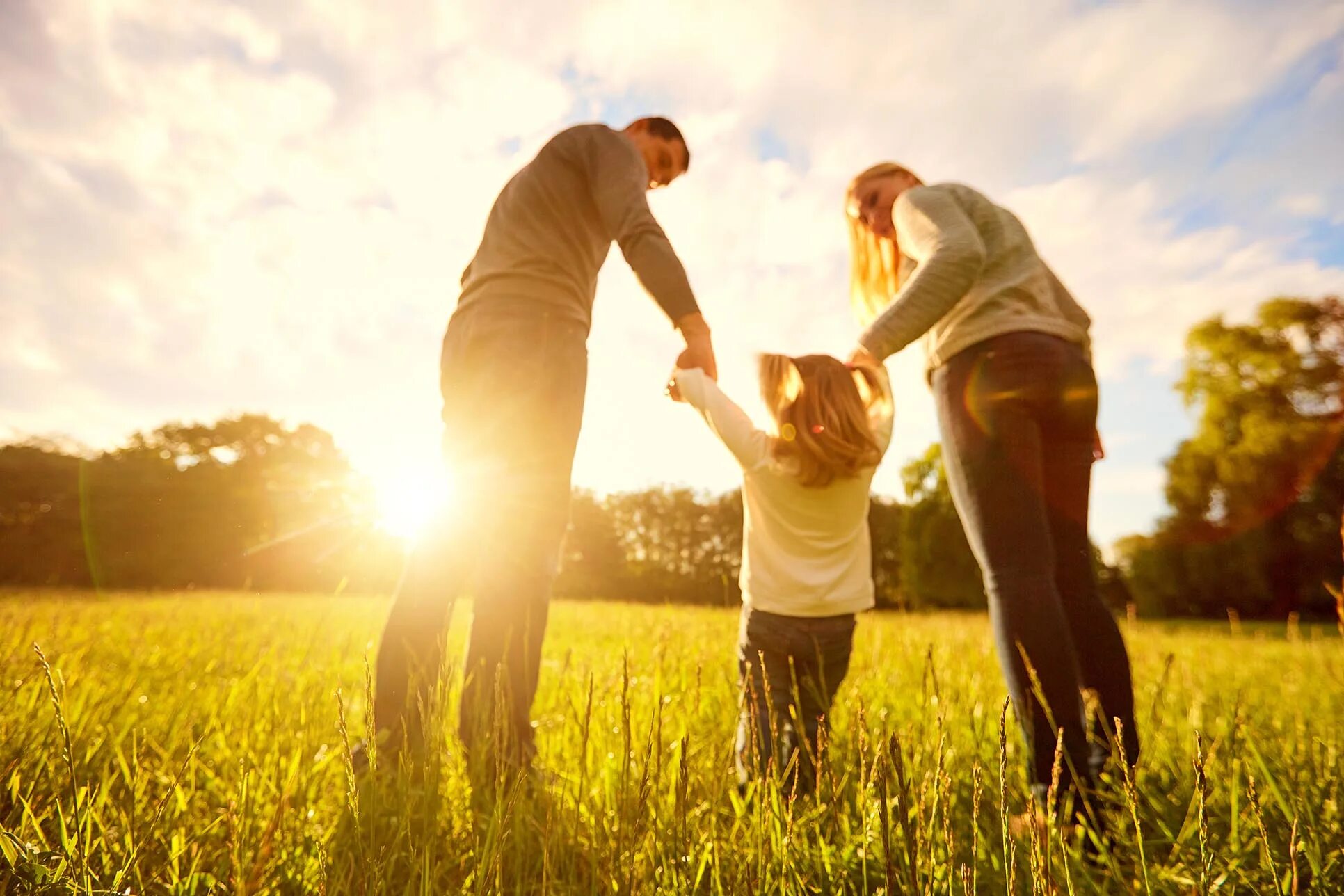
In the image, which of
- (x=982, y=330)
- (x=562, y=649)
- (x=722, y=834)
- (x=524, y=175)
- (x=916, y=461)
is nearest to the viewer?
(x=722, y=834)

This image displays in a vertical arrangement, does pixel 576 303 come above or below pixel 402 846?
above

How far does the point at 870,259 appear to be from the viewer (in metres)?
3.01

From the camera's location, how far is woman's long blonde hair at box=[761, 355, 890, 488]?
2295mm

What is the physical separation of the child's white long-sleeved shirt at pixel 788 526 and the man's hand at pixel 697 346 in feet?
0.10

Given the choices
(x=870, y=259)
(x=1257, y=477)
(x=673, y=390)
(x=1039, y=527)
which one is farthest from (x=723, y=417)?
(x=1257, y=477)

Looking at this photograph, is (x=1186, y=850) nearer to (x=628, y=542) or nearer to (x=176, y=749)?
(x=176, y=749)

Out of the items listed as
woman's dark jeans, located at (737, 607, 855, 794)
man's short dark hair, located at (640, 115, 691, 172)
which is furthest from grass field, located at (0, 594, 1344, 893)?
man's short dark hair, located at (640, 115, 691, 172)

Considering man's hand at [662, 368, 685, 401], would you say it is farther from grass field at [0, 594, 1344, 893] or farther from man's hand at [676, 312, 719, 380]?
grass field at [0, 594, 1344, 893]

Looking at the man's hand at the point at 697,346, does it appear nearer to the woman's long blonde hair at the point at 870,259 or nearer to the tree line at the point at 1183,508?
the woman's long blonde hair at the point at 870,259

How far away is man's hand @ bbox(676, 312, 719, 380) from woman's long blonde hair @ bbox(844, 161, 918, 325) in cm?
90

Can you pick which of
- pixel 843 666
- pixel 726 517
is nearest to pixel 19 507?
pixel 726 517

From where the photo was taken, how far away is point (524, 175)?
104 inches

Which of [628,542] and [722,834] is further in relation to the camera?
[628,542]

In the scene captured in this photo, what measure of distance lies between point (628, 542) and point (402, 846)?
94.7 ft
